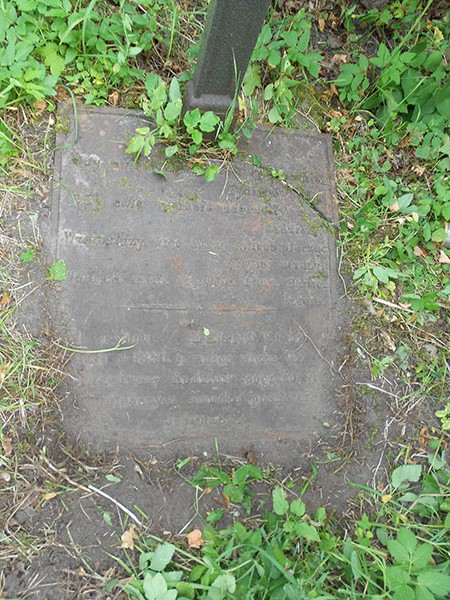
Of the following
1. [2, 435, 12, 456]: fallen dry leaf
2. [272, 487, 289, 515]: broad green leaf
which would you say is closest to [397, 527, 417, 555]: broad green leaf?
[272, 487, 289, 515]: broad green leaf

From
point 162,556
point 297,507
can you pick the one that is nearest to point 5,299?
point 162,556

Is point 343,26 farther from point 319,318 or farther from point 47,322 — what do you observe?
point 47,322

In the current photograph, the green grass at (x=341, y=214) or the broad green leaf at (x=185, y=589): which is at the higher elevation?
the green grass at (x=341, y=214)

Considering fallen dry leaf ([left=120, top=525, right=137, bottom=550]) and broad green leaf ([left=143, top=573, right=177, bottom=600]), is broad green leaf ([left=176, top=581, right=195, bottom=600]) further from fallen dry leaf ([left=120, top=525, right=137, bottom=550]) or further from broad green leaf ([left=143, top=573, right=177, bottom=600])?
fallen dry leaf ([left=120, top=525, right=137, bottom=550])

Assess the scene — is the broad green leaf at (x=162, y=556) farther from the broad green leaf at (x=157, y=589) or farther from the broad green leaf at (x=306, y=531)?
the broad green leaf at (x=306, y=531)

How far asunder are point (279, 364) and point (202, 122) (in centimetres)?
107

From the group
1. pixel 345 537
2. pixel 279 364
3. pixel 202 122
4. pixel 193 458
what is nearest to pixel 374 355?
pixel 279 364

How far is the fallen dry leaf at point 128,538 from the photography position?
179 cm

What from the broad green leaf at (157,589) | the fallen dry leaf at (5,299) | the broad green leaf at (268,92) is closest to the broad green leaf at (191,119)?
the broad green leaf at (268,92)

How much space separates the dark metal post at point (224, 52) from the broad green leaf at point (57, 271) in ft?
2.83

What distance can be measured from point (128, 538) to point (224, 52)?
1848mm

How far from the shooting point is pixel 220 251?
86.0 inches

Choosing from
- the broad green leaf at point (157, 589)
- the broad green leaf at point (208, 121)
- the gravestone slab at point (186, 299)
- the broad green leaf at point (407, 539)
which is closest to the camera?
the broad green leaf at point (157, 589)

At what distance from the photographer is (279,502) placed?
185 cm
